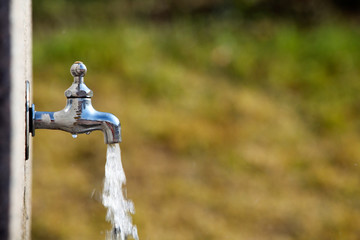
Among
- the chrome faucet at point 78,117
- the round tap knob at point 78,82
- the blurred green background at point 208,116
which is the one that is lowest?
the chrome faucet at point 78,117

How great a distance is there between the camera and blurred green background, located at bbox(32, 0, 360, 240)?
3.42 meters

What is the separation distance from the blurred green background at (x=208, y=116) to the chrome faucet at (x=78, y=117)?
2.25m

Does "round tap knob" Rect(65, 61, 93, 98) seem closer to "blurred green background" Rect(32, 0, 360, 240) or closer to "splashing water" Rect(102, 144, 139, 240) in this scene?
"splashing water" Rect(102, 144, 139, 240)

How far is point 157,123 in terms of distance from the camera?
4066 millimetres

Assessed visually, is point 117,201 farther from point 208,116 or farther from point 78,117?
point 208,116

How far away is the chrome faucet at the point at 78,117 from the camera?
0.99 meters

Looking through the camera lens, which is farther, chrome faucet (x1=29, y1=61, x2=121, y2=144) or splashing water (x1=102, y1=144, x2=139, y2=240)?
splashing water (x1=102, y1=144, x2=139, y2=240)

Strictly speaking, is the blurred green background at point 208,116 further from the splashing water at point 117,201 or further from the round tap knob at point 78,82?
the round tap knob at point 78,82

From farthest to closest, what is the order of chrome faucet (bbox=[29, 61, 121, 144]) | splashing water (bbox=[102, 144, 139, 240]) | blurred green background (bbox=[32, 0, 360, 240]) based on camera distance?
1. blurred green background (bbox=[32, 0, 360, 240])
2. splashing water (bbox=[102, 144, 139, 240])
3. chrome faucet (bbox=[29, 61, 121, 144])

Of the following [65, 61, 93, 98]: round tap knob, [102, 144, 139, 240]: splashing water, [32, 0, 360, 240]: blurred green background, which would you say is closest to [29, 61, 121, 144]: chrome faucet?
[65, 61, 93, 98]: round tap knob

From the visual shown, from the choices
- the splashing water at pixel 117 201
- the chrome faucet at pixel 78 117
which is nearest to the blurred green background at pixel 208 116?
the splashing water at pixel 117 201

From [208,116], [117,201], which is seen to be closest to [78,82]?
[117,201]

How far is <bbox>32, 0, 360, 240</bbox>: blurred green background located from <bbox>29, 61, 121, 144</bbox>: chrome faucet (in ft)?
7.37

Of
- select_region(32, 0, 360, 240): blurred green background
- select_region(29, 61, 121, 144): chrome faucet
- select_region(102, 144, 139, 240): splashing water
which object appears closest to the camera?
select_region(29, 61, 121, 144): chrome faucet
